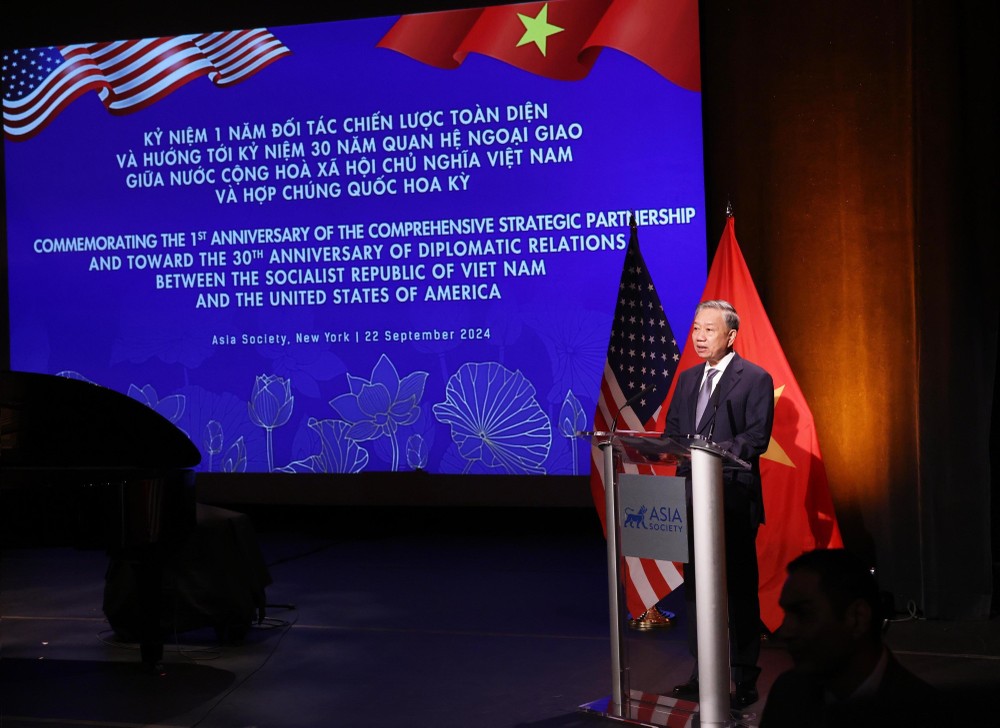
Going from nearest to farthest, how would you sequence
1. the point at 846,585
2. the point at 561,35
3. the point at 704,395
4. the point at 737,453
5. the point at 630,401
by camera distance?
the point at 846,585 < the point at 630,401 < the point at 737,453 < the point at 704,395 < the point at 561,35

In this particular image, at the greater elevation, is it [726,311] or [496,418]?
[726,311]

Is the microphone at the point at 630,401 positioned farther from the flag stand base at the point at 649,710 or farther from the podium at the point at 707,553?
the flag stand base at the point at 649,710

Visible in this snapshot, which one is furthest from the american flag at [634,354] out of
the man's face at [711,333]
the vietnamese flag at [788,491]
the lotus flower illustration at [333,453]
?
the lotus flower illustration at [333,453]

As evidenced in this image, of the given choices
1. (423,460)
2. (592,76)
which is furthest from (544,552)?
(592,76)

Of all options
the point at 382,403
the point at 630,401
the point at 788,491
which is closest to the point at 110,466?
the point at 630,401

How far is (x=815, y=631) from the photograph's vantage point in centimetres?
166

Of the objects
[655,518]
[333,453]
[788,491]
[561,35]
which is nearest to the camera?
[655,518]

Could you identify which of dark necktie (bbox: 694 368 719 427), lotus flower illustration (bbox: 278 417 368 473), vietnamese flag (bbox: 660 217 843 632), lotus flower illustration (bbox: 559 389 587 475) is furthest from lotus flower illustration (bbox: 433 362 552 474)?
dark necktie (bbox: 694 368 719 427)

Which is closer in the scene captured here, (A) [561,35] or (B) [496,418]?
(A) [561,35]

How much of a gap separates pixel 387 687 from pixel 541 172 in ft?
12.2

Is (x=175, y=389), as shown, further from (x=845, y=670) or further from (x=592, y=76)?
(x=845, y=670)

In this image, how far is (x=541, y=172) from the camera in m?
7.33

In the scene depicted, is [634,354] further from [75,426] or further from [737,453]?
[75,426]

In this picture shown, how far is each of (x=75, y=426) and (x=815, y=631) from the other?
3.97 metres
